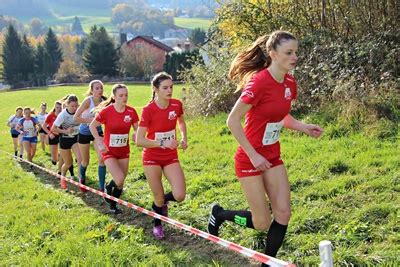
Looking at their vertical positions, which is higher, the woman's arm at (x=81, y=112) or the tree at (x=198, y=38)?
the tree at (x=198, y=38)

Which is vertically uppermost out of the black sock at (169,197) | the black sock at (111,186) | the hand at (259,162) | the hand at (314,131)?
the hand at (314,131)

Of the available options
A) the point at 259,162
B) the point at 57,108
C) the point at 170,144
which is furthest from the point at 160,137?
the point at 57,108

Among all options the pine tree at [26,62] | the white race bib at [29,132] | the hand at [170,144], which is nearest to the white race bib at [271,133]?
the hand at [170,144]

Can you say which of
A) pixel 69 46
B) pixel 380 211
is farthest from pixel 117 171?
pixel 69 46

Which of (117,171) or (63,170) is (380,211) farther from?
(63,170)

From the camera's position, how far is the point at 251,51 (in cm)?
468

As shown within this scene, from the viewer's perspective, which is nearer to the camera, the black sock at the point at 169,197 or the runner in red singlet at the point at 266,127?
the runner in red singlet at the point at 266,127

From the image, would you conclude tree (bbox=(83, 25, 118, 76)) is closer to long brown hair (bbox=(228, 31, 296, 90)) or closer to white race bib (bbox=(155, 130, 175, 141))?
white race bib (bbox=(155, 130, 175, 141))

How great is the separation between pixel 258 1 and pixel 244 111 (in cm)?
1050

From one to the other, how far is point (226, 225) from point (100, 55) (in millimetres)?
77658

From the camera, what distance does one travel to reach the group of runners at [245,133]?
4.23m

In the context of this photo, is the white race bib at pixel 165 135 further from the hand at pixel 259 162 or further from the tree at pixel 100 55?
the tree at pixel 100 55

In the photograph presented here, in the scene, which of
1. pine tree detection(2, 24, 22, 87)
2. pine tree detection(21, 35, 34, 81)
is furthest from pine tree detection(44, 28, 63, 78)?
pine tree detection(2, 24, 22, 87)

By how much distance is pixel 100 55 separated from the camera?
80.2 m
